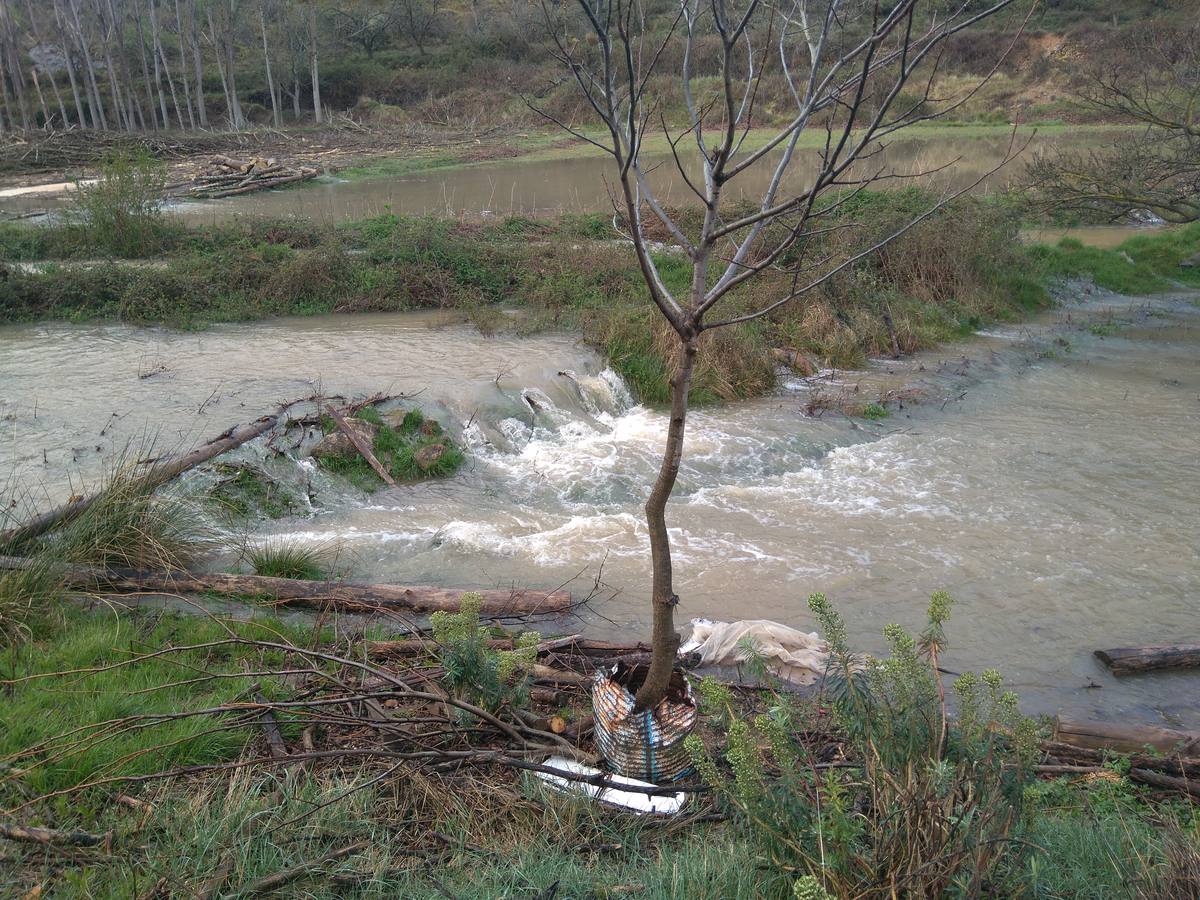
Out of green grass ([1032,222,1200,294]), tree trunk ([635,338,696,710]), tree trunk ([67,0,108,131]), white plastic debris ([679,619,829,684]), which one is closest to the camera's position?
tree trunk ([635,338,696,710])

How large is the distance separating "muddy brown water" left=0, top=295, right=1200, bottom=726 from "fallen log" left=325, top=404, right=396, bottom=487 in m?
0.21

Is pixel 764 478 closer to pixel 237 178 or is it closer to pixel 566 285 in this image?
pixel 566 285

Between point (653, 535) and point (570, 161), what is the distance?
96.1 ft

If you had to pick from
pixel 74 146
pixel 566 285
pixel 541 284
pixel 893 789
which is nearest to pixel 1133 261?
pixel 566 285

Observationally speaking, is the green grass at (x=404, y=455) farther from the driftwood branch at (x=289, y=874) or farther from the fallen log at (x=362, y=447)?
the driftwood branch at (x=289, y=874)

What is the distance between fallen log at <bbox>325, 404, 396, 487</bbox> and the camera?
797 cm

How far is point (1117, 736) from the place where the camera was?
419 cm


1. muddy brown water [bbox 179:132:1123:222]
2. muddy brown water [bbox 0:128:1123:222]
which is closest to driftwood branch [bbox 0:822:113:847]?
muddy brown water [bbox 0:128:1123:222]

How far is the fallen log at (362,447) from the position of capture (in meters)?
7.97

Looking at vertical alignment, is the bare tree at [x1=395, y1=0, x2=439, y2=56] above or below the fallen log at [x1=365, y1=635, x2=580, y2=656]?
above

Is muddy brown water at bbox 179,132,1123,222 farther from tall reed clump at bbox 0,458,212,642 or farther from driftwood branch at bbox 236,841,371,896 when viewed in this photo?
driftwood branch at bbox 236,841,371,896

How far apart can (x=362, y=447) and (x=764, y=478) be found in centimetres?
386

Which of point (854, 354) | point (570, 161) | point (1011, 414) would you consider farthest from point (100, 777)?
point (570, 161)

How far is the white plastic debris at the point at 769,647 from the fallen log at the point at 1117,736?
47.7 inches
